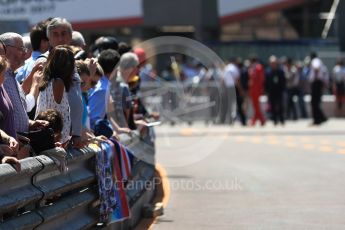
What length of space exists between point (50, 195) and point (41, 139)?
0.50 metres

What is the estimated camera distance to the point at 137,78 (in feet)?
48.5

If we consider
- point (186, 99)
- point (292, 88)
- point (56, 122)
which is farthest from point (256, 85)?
point (56, 122)

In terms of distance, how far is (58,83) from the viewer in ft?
29.3

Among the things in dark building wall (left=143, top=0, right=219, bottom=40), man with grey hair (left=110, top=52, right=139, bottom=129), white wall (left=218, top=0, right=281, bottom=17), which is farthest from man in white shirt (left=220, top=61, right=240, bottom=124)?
man with grey hair (left=110, top=52, right=139, bottom=129)

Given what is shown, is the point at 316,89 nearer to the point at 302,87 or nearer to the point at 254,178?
the point at 302,87

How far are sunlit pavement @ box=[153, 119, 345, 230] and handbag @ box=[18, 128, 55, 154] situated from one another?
3.35 m

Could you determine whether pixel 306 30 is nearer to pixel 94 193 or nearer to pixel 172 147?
pixel 172 147

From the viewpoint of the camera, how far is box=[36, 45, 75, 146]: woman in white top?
8.81 metres

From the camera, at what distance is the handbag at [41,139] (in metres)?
7.89

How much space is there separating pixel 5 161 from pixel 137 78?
8204 mm

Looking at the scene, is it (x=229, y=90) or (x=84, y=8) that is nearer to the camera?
(x=229, y=90)

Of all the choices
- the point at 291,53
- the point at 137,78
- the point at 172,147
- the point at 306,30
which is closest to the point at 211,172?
the point at 137,78

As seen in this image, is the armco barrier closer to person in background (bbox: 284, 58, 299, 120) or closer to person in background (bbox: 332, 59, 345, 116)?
person in background (bbox: 284, 58, 299, 120)

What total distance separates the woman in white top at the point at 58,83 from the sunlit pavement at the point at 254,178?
247 centimetres
